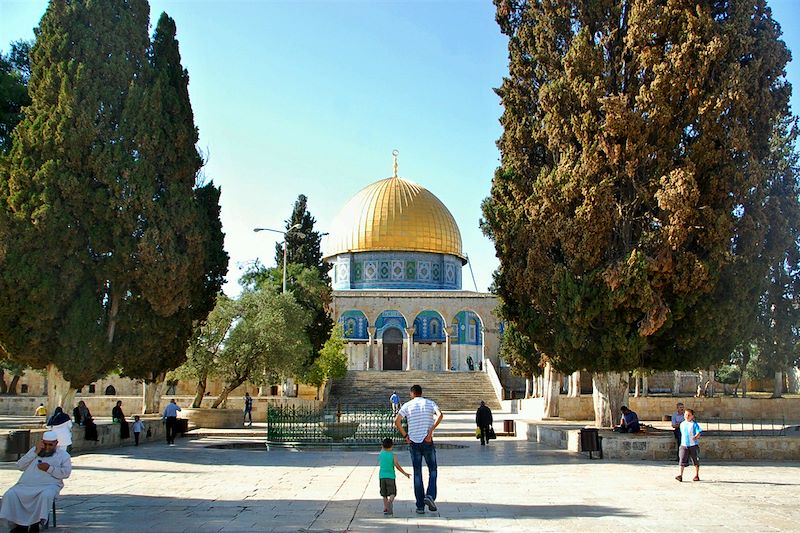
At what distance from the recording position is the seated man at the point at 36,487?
23.7ft

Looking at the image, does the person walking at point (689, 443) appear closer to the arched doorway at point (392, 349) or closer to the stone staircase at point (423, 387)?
the stone staircase at point (423, 387)

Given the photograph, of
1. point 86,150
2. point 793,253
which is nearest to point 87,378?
point 86,150

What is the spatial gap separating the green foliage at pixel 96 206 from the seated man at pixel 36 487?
7.71 meters

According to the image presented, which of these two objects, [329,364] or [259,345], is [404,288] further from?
[259,345]

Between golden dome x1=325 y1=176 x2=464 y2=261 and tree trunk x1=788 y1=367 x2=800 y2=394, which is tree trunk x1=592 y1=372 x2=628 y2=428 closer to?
golden dome x1=325 y1=176 x2=464 y2=261

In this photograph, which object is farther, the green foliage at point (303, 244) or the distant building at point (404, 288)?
the distant building at point (404, 288)

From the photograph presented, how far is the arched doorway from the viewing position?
47.7 metres

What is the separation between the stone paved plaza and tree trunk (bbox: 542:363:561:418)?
1179 cm

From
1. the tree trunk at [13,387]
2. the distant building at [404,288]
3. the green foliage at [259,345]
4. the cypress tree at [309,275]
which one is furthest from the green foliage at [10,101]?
the distant building at [404,288]

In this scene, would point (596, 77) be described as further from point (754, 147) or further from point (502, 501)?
point (502, 501)

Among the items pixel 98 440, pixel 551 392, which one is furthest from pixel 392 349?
pixel 98 440

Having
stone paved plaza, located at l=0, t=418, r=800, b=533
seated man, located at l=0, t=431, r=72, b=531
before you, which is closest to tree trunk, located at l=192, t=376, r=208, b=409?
stone paved plaza, located at l=0, t=418, r=800, b=533

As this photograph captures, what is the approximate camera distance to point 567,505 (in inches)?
357

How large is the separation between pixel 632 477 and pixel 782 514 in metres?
3.59
